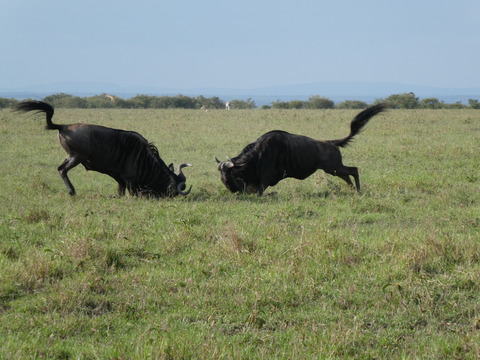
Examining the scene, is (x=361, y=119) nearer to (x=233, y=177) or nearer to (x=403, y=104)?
(x=233, y=177)

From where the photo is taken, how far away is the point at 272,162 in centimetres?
1034

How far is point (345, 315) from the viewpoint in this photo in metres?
4.90

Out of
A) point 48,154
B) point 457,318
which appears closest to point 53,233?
point 457,318

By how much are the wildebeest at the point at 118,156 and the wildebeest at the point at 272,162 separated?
854 mm

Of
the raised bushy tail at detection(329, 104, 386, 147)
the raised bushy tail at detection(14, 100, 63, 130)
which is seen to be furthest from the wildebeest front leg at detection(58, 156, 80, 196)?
the raised bushy tail at detection(329, 104, 386, 147)

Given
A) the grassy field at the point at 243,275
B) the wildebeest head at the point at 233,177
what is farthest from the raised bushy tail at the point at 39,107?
the wildebeest head at the point at 233,177

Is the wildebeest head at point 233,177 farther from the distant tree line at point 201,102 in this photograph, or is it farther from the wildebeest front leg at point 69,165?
the distant tree line at point 201,102

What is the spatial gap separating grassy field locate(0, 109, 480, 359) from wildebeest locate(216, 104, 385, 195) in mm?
315

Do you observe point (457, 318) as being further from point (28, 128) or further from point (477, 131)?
point (28, 128)

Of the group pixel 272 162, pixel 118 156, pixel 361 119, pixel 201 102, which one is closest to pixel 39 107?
pixel 118 156

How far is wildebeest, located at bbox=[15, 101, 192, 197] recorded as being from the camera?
10.1 meters

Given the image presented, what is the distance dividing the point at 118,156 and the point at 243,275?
5.02m

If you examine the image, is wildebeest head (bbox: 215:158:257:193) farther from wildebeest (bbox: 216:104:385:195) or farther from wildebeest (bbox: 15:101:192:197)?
wildebeest (bbox: 15:101:192:197)

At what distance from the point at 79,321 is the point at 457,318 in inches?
113
